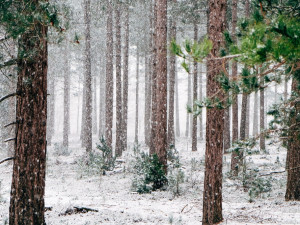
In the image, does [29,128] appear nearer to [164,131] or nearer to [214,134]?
[214,134]

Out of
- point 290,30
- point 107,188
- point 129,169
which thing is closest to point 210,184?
point 290,30

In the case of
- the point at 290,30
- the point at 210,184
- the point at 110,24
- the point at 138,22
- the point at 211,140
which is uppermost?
the point at 138,22

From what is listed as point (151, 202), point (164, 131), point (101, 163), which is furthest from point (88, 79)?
point (151, 202)

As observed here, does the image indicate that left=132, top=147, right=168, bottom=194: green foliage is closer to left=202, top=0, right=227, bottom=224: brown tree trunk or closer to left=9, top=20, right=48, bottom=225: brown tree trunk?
left=202, top=0, right=227, bottom=224: brown tree trunk

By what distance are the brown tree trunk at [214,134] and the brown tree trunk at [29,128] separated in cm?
326

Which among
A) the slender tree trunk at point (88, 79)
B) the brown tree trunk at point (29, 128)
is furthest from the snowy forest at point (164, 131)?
the slender tree trunk at point (88, 79)

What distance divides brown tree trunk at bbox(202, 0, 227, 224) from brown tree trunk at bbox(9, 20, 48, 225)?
3.26 metres

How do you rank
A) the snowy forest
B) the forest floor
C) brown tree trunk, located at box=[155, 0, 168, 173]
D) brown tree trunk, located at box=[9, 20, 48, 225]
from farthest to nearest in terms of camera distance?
brown tree trunk, located at box=[155, 0, 168, 173], the forest floor, brown tree trunk, located at box=[9, 20, 48, 225], the snowy forest

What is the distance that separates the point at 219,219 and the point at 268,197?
3.55m

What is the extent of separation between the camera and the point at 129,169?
1312cm

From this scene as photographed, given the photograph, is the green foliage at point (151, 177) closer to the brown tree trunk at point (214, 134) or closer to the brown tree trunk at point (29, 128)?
the brown tree trunk at point (214, 134)

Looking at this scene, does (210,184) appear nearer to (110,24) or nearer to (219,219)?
(219,219)

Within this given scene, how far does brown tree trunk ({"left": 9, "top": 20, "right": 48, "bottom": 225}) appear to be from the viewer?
5.16 meters

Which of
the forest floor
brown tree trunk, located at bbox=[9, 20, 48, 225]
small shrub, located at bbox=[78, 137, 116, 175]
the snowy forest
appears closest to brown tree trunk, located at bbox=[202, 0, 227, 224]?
the snowy forest
